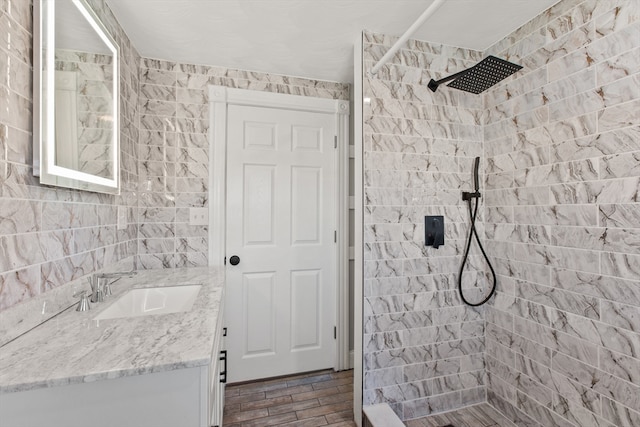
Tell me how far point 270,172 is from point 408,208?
1.07m

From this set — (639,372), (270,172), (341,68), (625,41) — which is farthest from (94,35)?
(639,372)

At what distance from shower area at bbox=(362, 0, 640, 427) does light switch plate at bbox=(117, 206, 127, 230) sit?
55.9 inches

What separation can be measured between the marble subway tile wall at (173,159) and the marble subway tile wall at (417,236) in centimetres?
119

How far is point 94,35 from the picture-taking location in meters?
1.29

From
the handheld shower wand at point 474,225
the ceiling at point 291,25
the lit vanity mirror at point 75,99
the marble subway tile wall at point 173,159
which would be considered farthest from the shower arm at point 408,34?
the lit vanity mirror at point 75,99

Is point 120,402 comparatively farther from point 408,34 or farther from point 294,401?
point 408,34

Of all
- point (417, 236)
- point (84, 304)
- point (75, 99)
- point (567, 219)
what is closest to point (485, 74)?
point (567, 219)

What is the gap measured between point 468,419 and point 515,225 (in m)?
1.20

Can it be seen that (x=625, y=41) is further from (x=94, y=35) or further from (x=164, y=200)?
(x=164, y=200)

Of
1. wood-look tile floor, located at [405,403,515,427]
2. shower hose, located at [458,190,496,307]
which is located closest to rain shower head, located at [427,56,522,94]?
shower hose, located at [458,190,496,307]

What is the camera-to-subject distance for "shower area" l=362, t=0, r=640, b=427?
121 cm

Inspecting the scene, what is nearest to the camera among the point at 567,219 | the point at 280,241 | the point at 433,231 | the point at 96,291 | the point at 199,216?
the point at 96,291

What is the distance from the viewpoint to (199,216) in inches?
79.8

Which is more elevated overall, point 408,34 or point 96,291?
point 408,34
